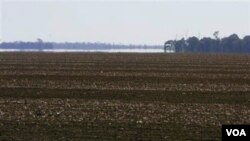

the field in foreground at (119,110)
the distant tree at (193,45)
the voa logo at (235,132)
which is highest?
the voa logo at (235,132)

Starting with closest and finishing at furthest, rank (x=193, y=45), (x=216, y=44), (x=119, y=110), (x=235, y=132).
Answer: (x=235, y=132) < (x=119, y=110) < (x=216, y=44) < (x=193, y=45)

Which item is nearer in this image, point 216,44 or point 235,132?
point 235,132

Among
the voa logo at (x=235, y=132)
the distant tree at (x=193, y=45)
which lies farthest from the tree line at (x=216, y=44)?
the voa logo at (x=235, y=132)

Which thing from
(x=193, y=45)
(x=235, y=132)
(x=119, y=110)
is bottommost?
(x=193, y=45)

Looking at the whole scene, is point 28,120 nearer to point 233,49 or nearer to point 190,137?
point 190,137

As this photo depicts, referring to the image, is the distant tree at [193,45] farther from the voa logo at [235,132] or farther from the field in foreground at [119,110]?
the voa logo at [235,132]

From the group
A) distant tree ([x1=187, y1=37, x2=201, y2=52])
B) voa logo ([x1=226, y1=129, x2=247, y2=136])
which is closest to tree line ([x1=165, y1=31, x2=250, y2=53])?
distant tree ([x1=187, y1=37, x2=201, y2=52])

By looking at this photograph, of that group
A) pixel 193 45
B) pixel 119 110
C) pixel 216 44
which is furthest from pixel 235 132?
pixel 193 45

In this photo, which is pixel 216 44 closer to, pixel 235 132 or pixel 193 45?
pixel 193 45

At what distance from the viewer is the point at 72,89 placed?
2462cm

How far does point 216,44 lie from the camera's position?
160875 mm

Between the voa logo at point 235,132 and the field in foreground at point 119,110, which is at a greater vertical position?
the voa logo at point 235,132

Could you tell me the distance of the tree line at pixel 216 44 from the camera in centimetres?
15282

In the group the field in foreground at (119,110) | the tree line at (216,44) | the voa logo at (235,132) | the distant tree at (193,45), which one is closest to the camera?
the voa logo at (235,132)
